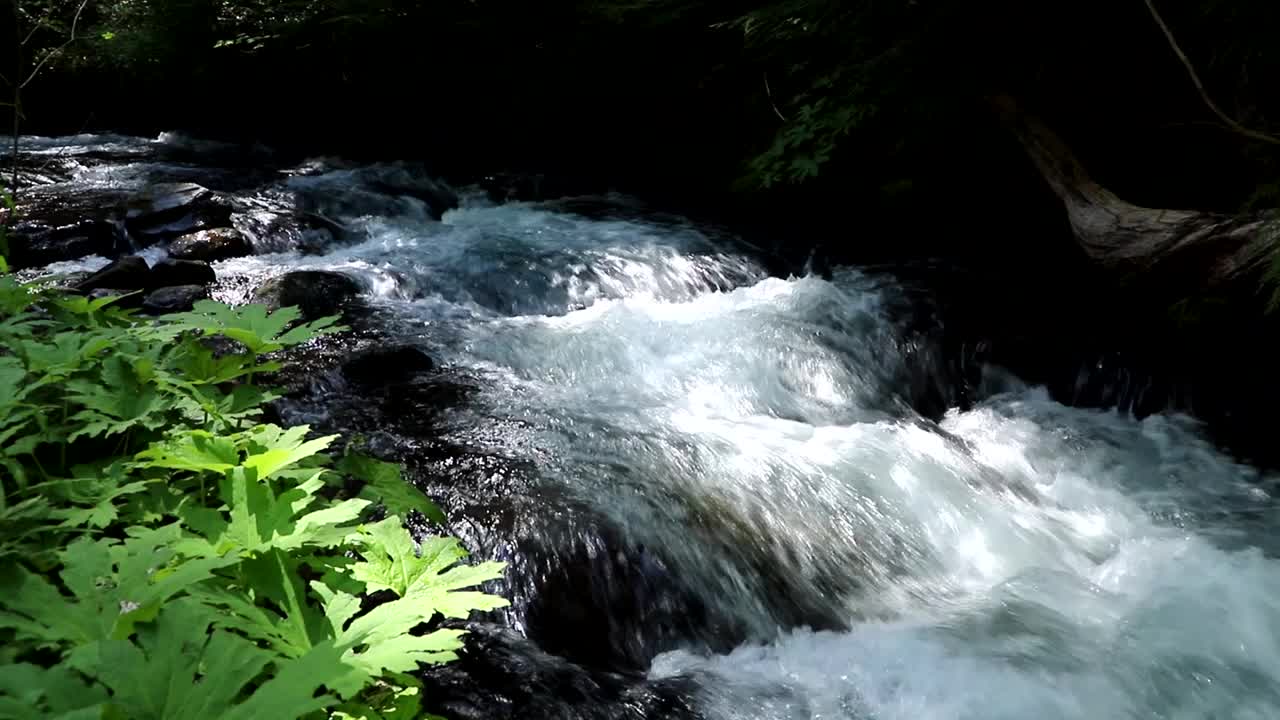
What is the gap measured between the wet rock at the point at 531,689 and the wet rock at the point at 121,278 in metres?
3.74

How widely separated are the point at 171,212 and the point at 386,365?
3.49 metres

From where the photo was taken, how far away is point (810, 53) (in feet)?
22.5

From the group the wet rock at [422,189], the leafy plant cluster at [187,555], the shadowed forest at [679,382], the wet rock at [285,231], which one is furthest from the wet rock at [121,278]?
the wet rock at [422,189]

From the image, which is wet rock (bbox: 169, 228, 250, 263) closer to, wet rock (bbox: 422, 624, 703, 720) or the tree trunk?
wet rock (bbox: 422, 624, 703, 720)

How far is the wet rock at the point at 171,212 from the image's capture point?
6230 mm

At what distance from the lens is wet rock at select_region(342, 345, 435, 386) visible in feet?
13.1

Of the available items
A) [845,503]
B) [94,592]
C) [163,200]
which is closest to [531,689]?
[94,592]

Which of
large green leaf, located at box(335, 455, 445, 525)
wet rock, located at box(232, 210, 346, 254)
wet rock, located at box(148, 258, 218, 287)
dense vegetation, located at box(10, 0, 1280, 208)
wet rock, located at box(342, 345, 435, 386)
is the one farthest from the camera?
wet rock, located at box(232, 210, 346, 254)

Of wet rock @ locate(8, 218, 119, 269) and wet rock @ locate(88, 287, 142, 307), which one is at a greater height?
wet rock @ locate(8, 218, 119, 269)

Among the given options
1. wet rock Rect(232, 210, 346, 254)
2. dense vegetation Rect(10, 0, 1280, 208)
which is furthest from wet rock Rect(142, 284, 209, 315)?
wet rock Rect(232, 210, 346, 254)

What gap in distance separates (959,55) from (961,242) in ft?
5.18

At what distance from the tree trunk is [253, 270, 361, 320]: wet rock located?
4.88 meters

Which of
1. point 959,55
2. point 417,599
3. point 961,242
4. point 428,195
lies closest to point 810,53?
point 959,55

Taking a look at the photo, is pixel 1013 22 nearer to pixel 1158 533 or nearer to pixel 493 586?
pixel 1158 533
